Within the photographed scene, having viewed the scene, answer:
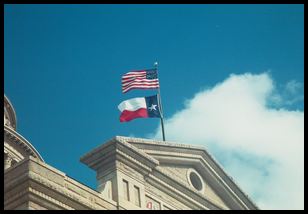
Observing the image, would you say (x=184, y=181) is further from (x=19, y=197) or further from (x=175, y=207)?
(x=19, y=197)


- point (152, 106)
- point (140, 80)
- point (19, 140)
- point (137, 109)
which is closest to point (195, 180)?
point (152, 106)

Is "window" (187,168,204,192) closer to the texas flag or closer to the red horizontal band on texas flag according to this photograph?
the texas flag

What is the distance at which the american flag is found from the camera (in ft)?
91.2

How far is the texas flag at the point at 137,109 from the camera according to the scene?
Result: 26.5 metres

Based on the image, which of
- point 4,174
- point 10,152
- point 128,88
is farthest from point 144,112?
point 10,152

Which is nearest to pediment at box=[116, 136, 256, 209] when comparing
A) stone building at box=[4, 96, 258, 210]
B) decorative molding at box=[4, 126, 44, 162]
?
stone building at box=[4, 96, 258, 210]

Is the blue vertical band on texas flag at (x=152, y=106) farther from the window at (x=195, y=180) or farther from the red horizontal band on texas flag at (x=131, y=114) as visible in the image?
the window at (x=195, y=180)

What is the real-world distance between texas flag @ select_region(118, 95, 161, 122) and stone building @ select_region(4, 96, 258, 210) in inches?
92.4

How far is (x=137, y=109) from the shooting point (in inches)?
1053

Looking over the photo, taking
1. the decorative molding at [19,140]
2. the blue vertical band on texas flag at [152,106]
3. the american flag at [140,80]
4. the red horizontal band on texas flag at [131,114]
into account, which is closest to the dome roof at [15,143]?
the decorative molding at [19,140]

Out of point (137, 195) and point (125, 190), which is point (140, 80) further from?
point (125, 190)

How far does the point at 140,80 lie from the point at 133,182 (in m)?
7.21

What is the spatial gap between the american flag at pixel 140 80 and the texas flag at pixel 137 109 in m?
0.89

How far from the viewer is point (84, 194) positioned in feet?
64.2
